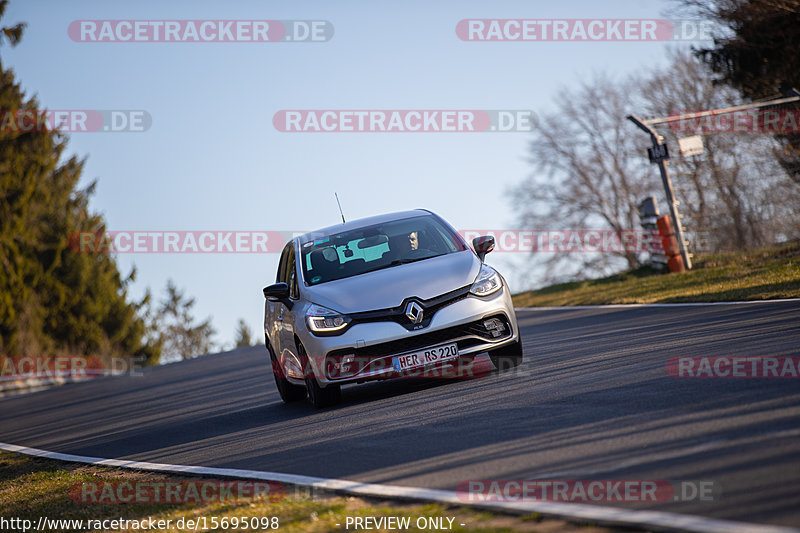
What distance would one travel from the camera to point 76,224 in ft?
170

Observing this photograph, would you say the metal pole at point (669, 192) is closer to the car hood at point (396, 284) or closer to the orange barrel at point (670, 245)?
the orange barrel at point (670, 245)

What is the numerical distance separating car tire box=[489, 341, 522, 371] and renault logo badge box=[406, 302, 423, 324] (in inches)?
44.3

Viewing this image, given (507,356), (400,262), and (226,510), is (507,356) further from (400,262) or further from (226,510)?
(226,510)

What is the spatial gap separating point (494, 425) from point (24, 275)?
135 ft

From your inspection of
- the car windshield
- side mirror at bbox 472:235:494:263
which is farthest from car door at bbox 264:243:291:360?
side mirror at bbox 472:235:494:263

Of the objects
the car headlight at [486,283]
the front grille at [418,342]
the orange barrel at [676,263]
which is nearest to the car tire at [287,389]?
the front grille at [418,342]

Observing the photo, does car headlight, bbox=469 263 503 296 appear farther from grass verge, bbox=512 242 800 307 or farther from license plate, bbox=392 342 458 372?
grass verge, bbox=512 242 800 307

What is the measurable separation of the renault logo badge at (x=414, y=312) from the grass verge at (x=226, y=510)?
109 inches

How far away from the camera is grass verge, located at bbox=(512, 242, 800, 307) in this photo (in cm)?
1436

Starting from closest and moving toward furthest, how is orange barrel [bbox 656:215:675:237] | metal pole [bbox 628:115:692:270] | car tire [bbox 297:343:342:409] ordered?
car tire [bbox 297:343:342:409], metal pole [bbox 628:115:692:270], orange barrel [bbox 656:215:675:237]

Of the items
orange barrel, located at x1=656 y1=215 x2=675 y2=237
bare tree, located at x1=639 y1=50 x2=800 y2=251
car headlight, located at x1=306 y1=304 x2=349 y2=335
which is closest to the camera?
car headlight, located at x1=306 y1=304 x2=349 y2=335

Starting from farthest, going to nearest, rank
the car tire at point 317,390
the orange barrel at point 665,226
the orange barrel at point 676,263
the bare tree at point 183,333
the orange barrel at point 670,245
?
the bare tree at point 183,333 < the orange barrel at point 676,263 < the orange barrel at point 670,245 < the orange barrel at point 665,226 < the car tire at point 317,390

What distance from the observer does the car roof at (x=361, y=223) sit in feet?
37.9

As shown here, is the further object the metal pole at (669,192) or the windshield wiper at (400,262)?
the metal pole at (669,192)
